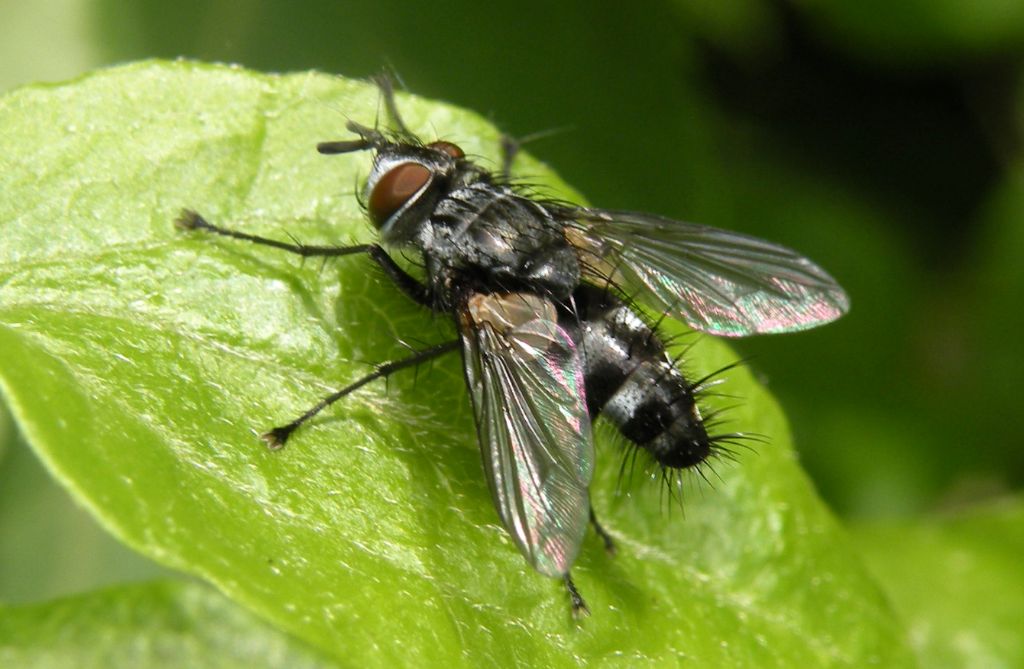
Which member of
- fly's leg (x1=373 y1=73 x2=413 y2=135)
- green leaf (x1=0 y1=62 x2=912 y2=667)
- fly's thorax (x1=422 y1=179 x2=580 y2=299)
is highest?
fly's leg (x1=373 y1=73 x2=413 y2=135)

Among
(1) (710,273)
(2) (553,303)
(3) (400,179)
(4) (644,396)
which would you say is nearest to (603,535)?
(4) (644,396)

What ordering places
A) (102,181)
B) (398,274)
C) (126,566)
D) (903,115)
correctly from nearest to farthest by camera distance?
(102,181) → (398,274) → (126,566) → (903,115)

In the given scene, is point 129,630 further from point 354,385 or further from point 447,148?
point 447,148

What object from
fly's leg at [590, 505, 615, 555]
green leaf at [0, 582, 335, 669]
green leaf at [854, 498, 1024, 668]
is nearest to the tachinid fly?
fly's leg at [590, 505, 615, 555]

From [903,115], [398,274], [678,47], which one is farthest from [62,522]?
[903,115]

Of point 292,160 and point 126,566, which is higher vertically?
point 292,160

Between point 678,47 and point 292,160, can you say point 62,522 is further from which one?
point 678,47

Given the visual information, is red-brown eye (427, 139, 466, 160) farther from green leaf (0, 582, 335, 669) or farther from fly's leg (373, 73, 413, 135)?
green leaf (0, 582, 335, 669)
